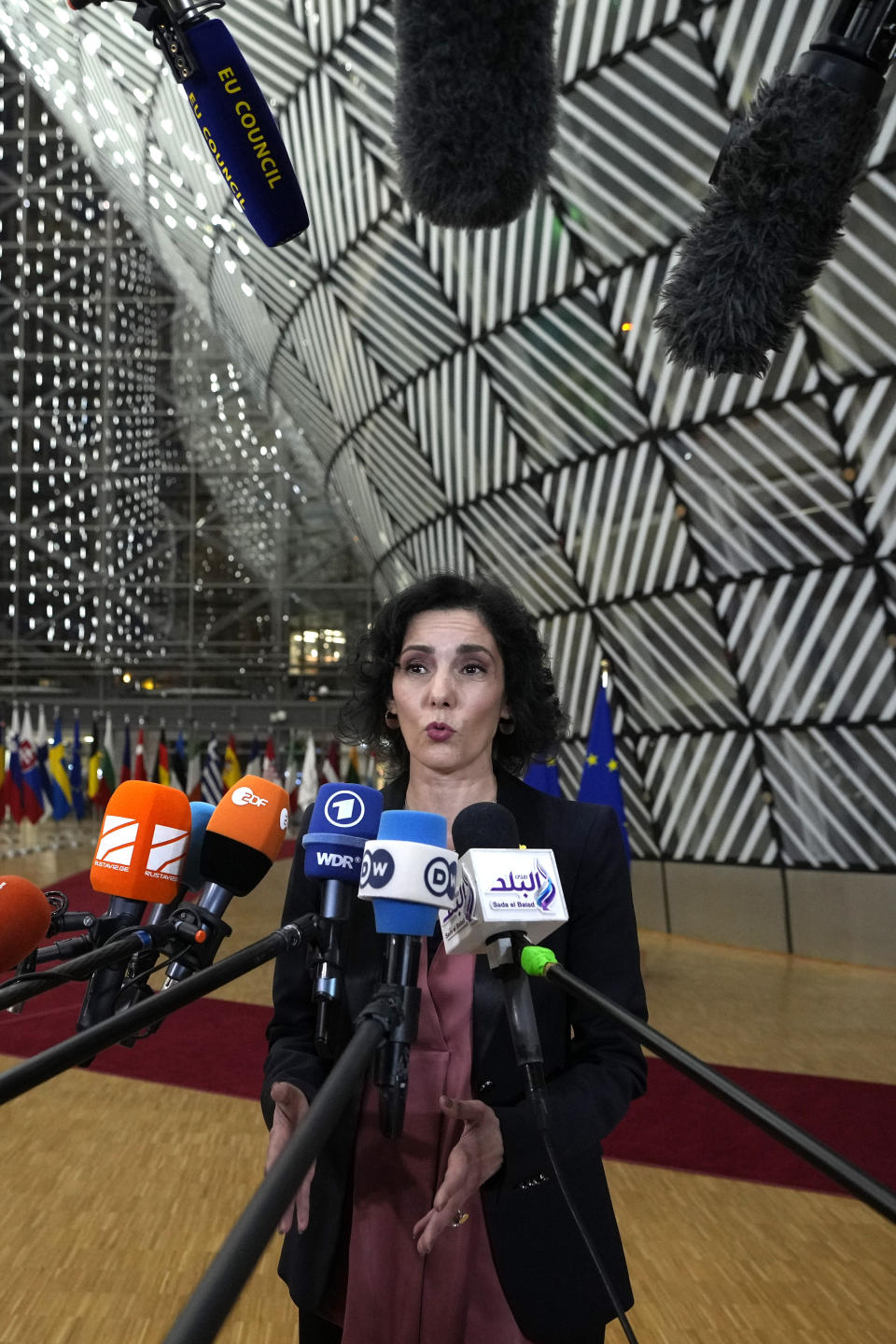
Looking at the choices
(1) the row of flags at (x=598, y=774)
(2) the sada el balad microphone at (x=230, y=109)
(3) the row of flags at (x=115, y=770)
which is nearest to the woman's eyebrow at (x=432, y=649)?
(2) the sada el balad microphone at (x=230, y=109)

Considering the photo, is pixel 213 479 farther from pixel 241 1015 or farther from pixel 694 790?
pixel 241 1015

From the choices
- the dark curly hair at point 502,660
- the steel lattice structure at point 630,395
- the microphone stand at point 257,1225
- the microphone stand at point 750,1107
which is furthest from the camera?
the steel lattice structure at point 630,395

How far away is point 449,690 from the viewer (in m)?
1.96

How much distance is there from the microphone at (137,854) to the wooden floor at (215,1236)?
142 cm

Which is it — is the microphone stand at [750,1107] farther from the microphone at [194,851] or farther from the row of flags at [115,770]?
the row of flags at [115,770]

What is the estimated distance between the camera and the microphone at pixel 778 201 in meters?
1.90

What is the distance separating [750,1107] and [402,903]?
522 mm

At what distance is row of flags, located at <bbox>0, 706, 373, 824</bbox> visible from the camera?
2222cm

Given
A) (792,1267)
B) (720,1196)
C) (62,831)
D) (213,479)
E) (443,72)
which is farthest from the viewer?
(213,479)

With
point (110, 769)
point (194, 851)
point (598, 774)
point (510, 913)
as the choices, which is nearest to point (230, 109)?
point (194, 851)

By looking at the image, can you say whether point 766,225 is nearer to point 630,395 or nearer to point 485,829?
point 485,829

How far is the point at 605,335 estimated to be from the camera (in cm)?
1020

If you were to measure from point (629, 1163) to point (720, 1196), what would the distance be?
47 centimetres

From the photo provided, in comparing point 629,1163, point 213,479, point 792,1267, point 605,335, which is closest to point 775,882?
point 605,335
